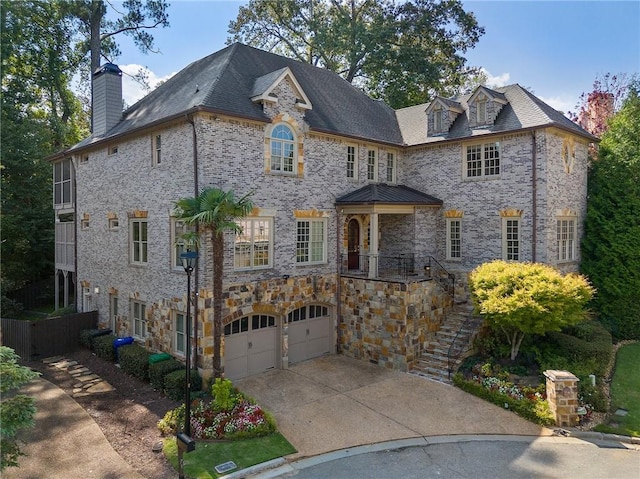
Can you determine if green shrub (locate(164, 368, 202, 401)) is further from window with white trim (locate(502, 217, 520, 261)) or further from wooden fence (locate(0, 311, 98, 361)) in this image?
window with white trim (locate(502, 217, 520, 261))

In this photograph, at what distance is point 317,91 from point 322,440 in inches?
583

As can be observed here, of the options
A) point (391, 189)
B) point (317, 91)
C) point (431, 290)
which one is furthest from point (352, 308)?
point (317, 91)

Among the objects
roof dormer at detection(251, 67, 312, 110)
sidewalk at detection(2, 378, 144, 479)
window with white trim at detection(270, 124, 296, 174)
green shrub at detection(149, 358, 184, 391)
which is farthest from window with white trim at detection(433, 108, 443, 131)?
sidewalk at detection(2, 378, 144, 479)

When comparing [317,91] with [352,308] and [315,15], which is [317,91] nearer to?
[352,308]

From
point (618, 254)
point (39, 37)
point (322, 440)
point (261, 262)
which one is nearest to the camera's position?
point (322, 440)

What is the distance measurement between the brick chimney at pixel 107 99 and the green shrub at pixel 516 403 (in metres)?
17.7

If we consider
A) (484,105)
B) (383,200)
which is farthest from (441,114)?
(383,200)

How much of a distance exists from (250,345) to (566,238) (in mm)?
14064

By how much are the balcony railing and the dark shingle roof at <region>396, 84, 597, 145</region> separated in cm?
552

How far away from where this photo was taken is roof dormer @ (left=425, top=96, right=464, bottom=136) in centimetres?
1997

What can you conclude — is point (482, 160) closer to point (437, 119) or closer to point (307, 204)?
point (437, 119)

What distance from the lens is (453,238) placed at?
64.8 feet

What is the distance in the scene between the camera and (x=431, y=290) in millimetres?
17062

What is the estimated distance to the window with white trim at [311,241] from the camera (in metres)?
17.1
